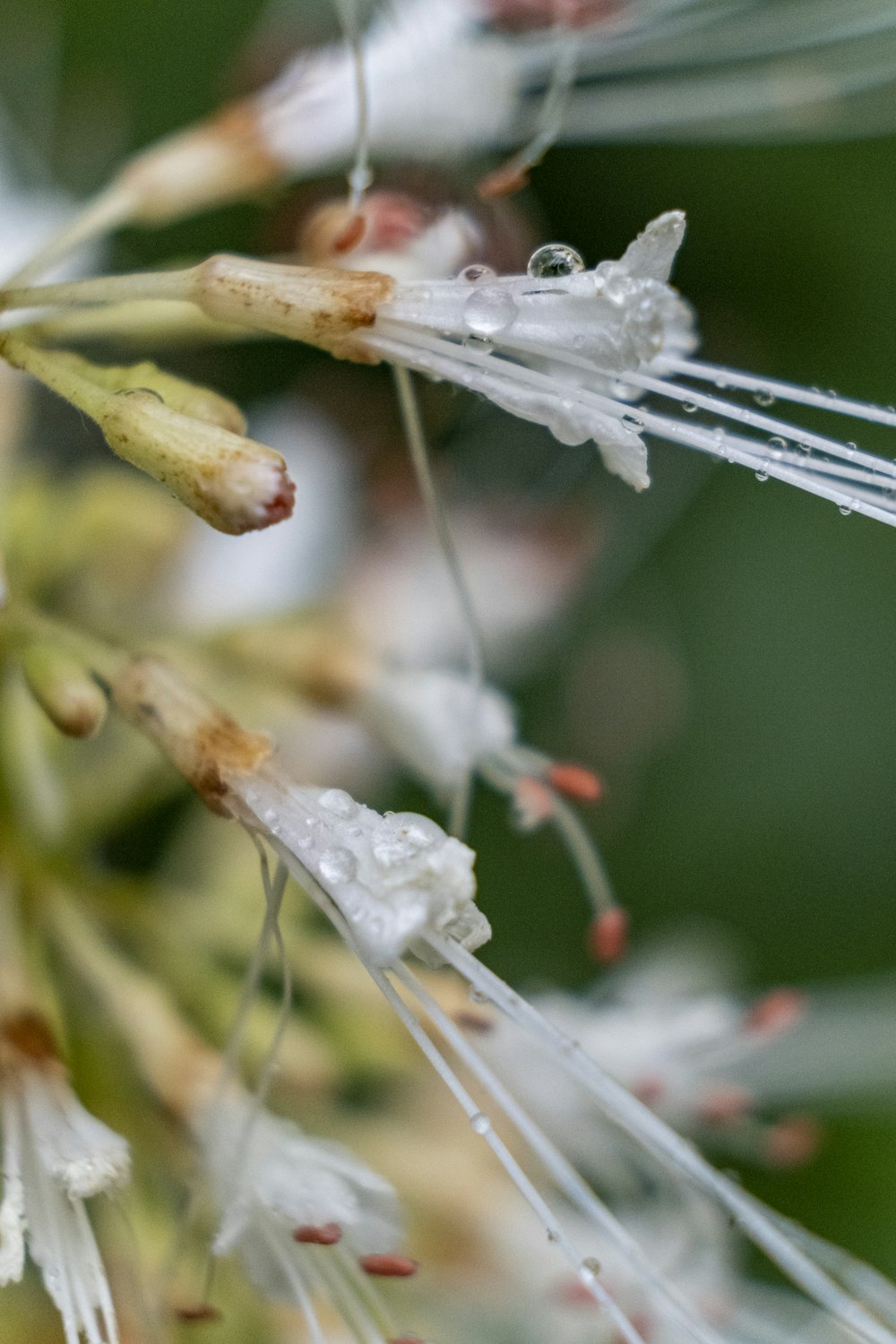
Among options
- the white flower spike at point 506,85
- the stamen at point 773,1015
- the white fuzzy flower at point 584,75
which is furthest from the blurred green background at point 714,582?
the stamen at point 773,1015

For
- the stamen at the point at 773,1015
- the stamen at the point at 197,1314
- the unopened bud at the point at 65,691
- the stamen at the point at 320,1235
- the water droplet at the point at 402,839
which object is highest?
the unopened bud at the point at 65,691

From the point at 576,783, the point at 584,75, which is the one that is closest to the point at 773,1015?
the point at 576,783

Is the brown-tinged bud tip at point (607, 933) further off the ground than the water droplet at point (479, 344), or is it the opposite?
the water droplet at point (479, 344)

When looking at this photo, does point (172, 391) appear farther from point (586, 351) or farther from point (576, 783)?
point (576, 783)

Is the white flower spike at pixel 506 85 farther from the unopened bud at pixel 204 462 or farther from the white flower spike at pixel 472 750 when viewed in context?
the white flower spike at pixel 472 750

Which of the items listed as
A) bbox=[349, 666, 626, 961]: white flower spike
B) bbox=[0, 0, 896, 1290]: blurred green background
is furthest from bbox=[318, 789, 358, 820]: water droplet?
bbox=[0, 0, 896, 1290]: blurred green background

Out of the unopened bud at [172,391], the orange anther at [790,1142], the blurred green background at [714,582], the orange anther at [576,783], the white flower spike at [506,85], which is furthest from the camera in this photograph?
the blurred green background at [714,582]

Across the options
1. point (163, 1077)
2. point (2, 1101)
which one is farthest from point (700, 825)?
point (2, 1101)
